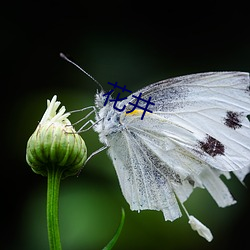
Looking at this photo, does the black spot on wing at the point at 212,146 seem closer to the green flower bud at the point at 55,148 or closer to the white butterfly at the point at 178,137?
the white butterfly at the point at 178,137

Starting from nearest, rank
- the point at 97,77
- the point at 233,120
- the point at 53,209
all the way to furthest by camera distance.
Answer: the point at 53,209 < the point at 233,120 < the point at 97,77

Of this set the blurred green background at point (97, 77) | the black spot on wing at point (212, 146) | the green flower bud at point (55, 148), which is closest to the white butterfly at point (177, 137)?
the black spot on wing at point (212, 146)

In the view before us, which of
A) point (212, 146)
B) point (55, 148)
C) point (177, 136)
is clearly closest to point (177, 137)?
point (177, 136)

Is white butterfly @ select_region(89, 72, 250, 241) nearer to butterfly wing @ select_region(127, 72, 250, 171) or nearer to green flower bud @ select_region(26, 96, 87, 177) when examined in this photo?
butterfly wing @ select_region(127, 72, 250, 171)

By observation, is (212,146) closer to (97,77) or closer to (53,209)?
(53,209)

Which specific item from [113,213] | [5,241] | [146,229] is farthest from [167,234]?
[5,241]

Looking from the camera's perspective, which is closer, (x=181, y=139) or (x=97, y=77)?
(x=181, y=139)

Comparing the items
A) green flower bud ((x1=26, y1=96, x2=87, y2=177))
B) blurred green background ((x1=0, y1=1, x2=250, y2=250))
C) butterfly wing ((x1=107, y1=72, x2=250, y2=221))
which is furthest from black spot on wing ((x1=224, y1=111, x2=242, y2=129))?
blurred green background ((x1=0, y1=1, x2=250, y2=250))
